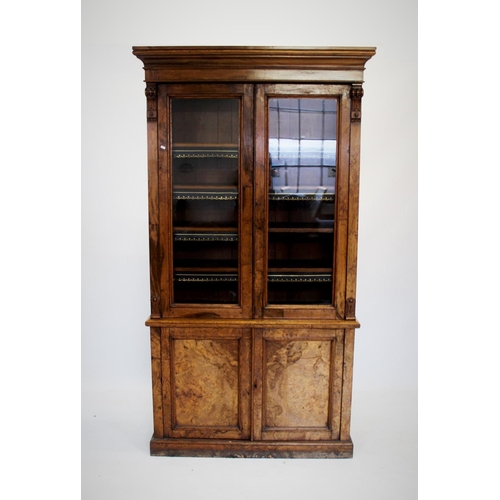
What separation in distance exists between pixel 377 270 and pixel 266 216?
142cm

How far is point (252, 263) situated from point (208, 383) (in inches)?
32.1

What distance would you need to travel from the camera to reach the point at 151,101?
2576 millimetres

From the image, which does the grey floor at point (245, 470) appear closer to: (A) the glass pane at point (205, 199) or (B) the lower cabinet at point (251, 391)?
(B) the lower cabinet at point (251, 391)

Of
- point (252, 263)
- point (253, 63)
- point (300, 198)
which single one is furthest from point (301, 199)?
point (253, 63)

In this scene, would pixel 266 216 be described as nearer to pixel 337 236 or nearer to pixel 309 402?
pixel 337 236

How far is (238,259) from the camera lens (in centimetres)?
271

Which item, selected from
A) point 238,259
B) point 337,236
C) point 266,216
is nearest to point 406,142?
point 337,236

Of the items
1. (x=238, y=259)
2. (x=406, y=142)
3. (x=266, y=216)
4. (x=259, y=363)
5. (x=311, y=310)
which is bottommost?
(x=259, y=363)

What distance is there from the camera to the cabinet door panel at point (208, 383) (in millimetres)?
2711

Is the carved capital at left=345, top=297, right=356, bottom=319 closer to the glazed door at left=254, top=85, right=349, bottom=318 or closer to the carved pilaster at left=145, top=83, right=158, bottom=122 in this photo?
the glazed door at left=254, top=85, right=349, bottom=318

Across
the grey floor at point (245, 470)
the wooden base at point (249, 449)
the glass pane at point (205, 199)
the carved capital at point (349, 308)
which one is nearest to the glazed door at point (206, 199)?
the glass pane at point (205, 199)

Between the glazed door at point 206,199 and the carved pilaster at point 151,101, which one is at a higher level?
the carved pilaster at point 151,101

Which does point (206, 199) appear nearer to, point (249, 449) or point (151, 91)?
point (151, 91)

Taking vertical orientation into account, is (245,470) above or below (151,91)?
below
